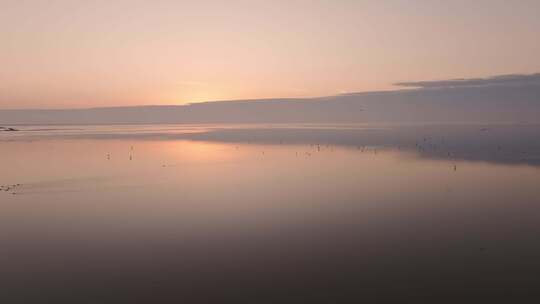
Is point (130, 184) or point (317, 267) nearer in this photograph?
point (317, 267)

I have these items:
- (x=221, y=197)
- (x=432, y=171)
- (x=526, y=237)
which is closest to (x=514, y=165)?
(x=432, y=171)

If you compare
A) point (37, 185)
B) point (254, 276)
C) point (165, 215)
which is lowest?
point (254, 276)

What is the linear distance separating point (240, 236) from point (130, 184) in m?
13.6

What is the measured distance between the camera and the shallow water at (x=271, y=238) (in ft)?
33.0

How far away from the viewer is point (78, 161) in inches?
1449

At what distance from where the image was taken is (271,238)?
13844 mm

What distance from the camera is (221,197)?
68.7ft

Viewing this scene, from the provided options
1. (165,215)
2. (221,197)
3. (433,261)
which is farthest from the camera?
(221,197)

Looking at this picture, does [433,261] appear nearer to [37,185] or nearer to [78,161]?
[37,185]

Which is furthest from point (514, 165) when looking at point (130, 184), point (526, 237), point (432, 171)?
point (130, 184)

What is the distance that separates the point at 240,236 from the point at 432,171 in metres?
20.1

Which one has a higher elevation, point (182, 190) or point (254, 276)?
point (182, 190)

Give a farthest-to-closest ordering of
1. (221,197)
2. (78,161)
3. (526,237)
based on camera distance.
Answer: (78,161), (221,197), (526,237)

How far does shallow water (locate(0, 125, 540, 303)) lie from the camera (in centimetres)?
1005
